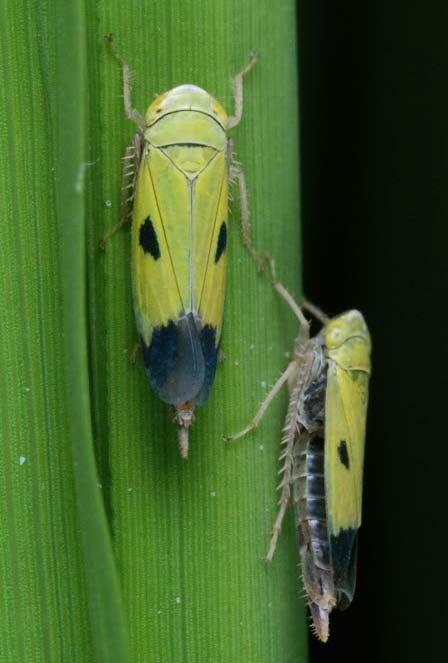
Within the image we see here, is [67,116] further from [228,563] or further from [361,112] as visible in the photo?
[361,112]

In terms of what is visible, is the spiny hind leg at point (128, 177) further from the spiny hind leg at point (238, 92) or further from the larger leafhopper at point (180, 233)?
the spiny hind leg at point (238, 92)

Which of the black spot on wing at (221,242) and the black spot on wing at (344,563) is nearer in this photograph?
the black spot on wing at (221,242)

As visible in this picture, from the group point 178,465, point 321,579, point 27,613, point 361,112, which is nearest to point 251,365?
point 178,465

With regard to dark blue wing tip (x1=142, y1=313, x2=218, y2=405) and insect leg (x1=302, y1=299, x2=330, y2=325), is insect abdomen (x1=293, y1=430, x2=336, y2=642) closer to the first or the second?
insect leg (x1=302, y1=299, x2=330, y2=325)

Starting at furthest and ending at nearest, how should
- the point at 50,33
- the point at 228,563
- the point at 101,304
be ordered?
the point at 228,563 < the point at 101,304 < the point at 50,33

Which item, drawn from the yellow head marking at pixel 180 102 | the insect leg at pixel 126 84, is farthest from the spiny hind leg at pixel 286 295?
the insect leg at pixel 126 84

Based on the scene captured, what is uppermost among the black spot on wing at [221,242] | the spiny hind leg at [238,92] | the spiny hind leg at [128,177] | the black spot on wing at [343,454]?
the spiny hind leg at [238,92]

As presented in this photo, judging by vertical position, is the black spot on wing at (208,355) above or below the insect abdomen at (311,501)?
above

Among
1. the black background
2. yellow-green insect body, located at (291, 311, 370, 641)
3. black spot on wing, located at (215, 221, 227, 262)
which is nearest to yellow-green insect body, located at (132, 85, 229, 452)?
black spot on wing, located at (215, 221, 227, 262)
